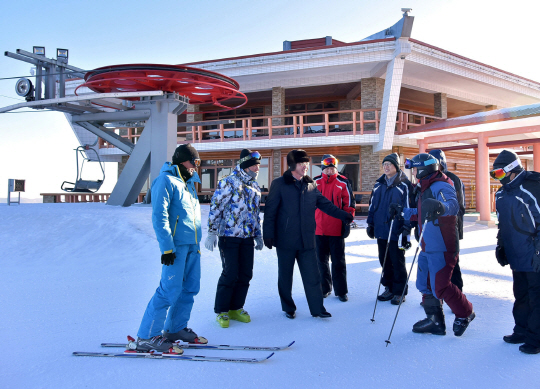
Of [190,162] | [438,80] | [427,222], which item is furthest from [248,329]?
[438,80]

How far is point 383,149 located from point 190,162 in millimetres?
12759

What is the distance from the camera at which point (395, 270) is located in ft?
14.4

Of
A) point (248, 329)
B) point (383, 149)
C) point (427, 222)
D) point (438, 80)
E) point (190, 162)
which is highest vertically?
point (438, 80)

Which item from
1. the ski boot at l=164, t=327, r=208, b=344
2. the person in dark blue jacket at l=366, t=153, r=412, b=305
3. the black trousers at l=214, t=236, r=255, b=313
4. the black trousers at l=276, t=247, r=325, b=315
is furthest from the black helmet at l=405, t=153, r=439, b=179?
the ski boot at l=164, t=327, r=208, b=344

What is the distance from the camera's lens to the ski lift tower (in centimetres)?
1055

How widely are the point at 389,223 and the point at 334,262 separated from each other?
2.58 ft

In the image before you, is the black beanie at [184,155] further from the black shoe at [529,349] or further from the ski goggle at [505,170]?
the black shoe at [529,349]

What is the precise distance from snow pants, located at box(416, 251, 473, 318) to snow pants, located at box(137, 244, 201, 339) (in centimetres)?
202

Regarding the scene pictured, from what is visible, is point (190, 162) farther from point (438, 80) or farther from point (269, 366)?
point (438, 80)

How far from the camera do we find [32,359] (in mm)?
2838

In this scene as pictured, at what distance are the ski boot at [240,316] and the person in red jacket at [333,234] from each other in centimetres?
128

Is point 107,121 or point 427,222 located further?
point 107,121

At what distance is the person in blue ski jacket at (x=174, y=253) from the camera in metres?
2.91

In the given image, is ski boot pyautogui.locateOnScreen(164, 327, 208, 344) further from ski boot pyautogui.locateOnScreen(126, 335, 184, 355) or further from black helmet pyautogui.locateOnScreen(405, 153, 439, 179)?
black helmet pyautogui.locateOnScreen(405, 153, 439, 179)
